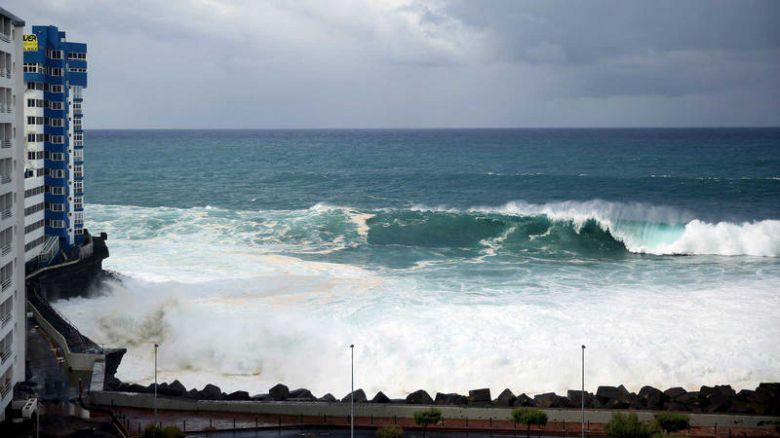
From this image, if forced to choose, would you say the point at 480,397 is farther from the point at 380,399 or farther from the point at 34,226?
the point at 34,226

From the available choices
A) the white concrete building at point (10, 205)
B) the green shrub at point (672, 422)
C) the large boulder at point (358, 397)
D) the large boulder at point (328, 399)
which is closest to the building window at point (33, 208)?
the white concrete building at point (10, 205)

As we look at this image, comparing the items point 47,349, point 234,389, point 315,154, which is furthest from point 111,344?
point 315,154

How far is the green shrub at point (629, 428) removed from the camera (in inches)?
1013

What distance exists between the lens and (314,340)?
120ft

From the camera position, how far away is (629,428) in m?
25.8

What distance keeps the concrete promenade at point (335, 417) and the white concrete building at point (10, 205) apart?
3721 millimetres

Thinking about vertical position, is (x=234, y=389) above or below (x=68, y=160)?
below

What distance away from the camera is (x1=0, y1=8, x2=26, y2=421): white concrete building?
24.8 meters

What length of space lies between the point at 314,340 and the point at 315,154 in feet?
385

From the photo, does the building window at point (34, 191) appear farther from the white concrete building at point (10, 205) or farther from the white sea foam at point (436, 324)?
the white concrete building at point (10, 205)

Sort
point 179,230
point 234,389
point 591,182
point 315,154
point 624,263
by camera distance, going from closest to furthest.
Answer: point 234,389
point 624,263
point 179,230
point 591,182
point 315,154

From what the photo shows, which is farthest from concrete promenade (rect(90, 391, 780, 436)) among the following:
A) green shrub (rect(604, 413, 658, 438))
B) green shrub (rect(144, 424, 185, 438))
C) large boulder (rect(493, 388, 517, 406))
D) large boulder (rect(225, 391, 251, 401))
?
green shrub (rect(144, 424, 185, 438))

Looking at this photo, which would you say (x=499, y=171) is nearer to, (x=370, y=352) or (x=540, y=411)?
(x=370, y=352)

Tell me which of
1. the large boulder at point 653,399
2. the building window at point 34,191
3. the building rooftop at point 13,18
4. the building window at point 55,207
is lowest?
the large boulder at point 653,399
